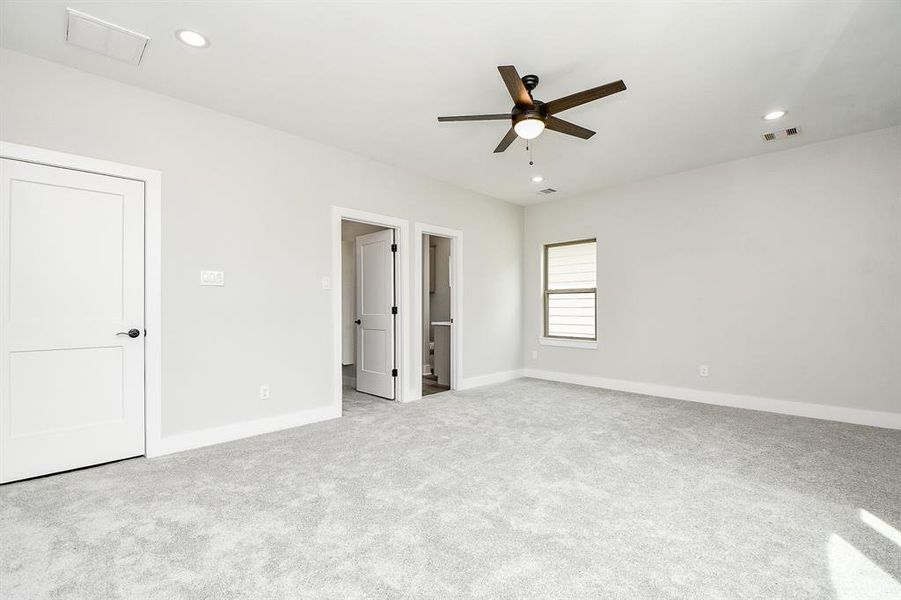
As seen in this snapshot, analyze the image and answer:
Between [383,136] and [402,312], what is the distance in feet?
6.39

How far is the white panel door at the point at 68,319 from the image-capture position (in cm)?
262

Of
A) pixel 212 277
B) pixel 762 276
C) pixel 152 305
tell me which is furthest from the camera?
pixel 762 276

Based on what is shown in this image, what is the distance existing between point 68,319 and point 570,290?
5.54 m

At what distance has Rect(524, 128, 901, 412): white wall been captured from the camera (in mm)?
3881

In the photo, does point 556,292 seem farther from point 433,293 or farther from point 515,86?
point 515,86

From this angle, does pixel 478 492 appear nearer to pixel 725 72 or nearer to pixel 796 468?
pixel 796 468

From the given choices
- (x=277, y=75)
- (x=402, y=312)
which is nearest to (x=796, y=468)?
(x=402, y=312)

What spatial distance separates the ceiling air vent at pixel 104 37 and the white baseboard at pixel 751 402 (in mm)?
5759

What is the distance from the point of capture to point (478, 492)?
2.46 m

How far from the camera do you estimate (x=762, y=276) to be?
177 inches

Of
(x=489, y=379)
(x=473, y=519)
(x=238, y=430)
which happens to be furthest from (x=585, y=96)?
(x=489, y=379)

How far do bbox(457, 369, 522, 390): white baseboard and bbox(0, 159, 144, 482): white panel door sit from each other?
358 cm

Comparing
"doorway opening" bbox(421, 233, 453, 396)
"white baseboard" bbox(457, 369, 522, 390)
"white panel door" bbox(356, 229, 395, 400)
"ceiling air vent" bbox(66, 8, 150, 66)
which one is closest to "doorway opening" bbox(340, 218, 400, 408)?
"white panel door" bbox(356, 229, 395, 400)

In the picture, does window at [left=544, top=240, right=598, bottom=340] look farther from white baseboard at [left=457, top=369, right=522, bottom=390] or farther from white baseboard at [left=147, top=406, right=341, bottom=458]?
white baseboard at [left=147, top=406, right=341, bottom=458]
